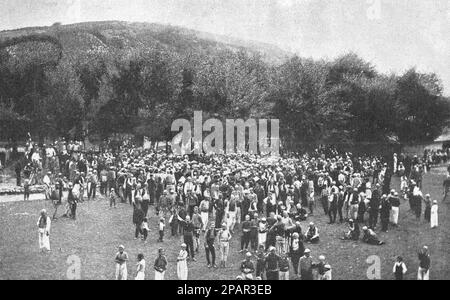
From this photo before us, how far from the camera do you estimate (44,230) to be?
20500 millimetres

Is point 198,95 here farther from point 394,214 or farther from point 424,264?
point 424,264

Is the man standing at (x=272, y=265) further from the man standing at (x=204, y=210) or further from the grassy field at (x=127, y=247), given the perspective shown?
the man standing at (x=204, y=210)

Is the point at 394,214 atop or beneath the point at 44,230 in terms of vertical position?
atop

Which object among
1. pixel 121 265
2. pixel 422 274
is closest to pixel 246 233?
pixel 121 265

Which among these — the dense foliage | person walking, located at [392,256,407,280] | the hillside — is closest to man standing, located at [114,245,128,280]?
person walking, located at [392,256,407,280]

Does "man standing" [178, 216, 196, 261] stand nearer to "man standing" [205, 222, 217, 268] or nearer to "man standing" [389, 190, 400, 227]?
"man standing" [205, 222, 217, 268]

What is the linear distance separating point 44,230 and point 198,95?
84.8ft

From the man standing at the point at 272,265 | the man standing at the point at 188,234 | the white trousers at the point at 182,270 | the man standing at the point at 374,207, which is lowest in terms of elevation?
the white trousers at the point at 182,270

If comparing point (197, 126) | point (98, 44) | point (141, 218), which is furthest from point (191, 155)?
point (98, 44)

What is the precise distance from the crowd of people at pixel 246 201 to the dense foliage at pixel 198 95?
9.62 m

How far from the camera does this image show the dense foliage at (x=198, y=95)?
4322 cm

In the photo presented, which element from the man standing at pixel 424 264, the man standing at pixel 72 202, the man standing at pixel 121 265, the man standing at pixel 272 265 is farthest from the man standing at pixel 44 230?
the man standing at pixel 424 264

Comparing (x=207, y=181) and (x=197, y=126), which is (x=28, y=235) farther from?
(x=197, y=126)

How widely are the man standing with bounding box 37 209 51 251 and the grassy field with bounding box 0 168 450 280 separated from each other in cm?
33
